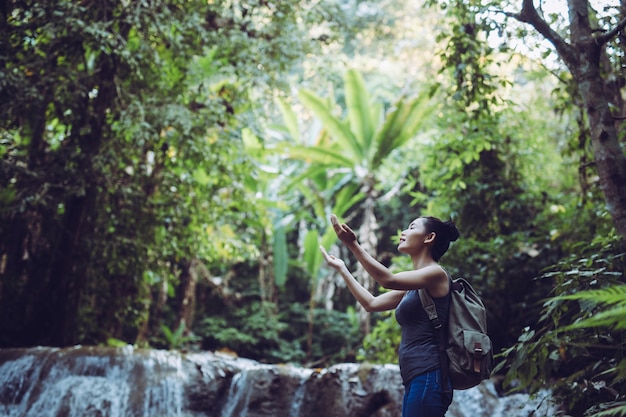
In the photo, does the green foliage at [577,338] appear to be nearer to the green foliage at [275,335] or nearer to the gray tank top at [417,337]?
the gray tank top at [417,337]

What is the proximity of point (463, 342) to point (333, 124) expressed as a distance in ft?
25.7

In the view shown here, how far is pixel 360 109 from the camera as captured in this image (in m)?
9.97

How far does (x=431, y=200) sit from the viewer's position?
7.69 metres

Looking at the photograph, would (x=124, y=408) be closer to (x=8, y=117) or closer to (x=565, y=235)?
(x=8, y=117)

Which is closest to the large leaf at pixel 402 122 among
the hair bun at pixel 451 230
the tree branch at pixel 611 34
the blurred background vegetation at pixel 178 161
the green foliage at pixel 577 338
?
the blurred background vegetation at pixel 178 161

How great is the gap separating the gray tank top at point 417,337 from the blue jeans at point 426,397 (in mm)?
30

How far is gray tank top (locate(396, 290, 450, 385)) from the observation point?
240 cm

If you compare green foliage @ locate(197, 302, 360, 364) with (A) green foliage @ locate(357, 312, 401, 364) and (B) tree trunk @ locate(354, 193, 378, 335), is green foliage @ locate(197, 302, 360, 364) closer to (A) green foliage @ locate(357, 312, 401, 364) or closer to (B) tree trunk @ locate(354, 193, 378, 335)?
(B) tree trunk @ locate(354, 193, 378, 335)

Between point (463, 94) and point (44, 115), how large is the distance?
493 cm

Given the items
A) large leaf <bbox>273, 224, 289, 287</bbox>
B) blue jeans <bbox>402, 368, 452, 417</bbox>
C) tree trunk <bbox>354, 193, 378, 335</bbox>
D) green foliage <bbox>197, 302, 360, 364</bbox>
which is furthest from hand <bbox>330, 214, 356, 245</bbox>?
large leaf <bbox>273, 224, 289, 287</bbox>

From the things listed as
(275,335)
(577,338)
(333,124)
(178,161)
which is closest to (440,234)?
(577,338)

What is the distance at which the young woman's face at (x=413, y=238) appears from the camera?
2.67 m

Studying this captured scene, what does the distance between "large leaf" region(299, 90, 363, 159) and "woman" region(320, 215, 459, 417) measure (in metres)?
7.32

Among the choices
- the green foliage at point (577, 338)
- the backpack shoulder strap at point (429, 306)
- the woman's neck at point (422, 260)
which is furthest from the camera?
the green foliage at point (577, 338)
